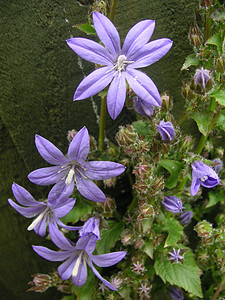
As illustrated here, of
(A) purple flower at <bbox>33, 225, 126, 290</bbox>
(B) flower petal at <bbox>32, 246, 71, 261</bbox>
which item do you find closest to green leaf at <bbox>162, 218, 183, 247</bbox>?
(A) purple flower at <bbox>33, 225, 126, 290</bbox>

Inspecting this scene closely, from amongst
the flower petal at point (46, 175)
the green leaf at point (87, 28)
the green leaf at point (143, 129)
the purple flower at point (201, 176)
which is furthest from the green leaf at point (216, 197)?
the green leaf at point (87, 28)

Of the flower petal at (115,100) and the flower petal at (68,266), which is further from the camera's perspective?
the flower petal at (68,266)

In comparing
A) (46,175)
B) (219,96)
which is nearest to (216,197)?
(219,96)

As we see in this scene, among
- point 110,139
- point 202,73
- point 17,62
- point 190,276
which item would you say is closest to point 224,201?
point 190,276

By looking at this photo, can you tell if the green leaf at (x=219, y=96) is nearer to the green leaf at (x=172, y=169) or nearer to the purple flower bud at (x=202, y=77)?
the purple flower bud at (x=202, y=77)

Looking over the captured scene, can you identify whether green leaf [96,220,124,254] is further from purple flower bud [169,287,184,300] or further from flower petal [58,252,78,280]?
purple flower bud [169,287,184,300]

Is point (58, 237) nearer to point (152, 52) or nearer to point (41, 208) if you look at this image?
point (41, 208)
